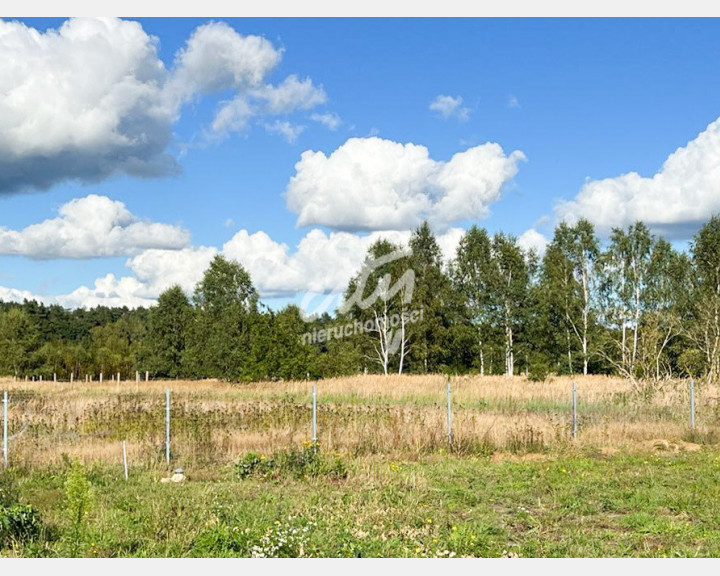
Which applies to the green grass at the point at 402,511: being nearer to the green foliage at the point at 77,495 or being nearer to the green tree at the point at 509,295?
the green foliage at the point at 77,495

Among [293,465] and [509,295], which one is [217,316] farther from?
[293,465]

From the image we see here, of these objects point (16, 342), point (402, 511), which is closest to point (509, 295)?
point (402, 511)

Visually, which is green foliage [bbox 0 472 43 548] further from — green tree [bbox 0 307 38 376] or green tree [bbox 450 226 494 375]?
Answer: green tree [bbox 0 307 38 376]

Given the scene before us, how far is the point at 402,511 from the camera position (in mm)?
8523

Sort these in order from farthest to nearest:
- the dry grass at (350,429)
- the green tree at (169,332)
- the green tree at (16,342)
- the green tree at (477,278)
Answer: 1. the green tree at (16,342)
2. the green tree at (169,332)
3. the green tree at (477,278)
4. the dry grass at (350,429)

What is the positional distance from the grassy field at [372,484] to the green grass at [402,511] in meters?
0.03

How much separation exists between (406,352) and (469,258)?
27.3ft

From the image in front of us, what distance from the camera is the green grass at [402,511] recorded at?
274 inches

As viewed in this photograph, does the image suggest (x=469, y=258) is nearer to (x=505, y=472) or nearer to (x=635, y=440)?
(x=635, y=440)

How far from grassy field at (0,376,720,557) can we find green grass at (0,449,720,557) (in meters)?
0.03

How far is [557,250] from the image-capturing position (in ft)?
148

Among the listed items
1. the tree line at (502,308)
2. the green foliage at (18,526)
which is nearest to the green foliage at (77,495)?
the green foliage at (18,526)

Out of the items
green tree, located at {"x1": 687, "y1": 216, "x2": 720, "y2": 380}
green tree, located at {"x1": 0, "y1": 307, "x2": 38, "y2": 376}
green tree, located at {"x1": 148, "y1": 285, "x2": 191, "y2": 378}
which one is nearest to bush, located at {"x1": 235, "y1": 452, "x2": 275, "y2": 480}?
green tree, located at {"x1": 687, "y1": 216, "x2": 720, "y2": 380}

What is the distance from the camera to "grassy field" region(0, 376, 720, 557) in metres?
7.15
